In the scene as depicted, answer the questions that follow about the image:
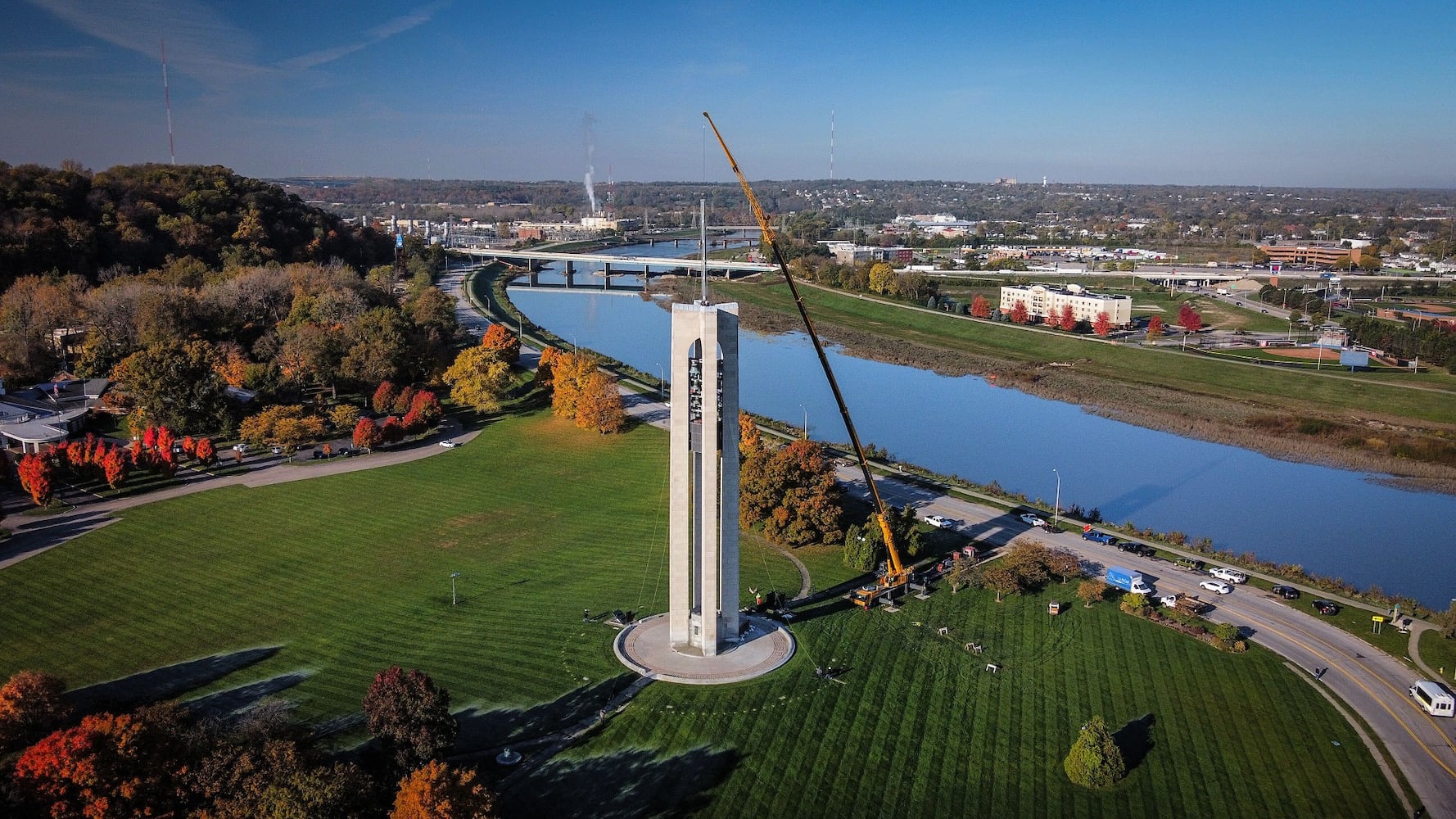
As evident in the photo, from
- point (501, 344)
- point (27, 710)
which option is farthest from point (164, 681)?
point (501, 344)

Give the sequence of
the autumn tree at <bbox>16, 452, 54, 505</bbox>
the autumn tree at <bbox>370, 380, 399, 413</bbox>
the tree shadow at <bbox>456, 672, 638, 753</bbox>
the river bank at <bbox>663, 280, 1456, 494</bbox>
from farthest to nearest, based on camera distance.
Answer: the autumn tree at <bbox>370, 380, 399, 413</bbox>
the river bank at <bbox>663, 280, 1456, 494</bbox>
the autumn tree at <bbox>16, 452, 54, 505</bbox>
the tree shadow at <bbox>456, 672, 638, 753</bbox>

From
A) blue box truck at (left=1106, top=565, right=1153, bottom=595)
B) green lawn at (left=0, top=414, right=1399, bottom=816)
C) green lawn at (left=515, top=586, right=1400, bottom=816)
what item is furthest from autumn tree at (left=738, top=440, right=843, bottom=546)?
blue box truck at (left=1106, top=565, right=1153, bottom=595)

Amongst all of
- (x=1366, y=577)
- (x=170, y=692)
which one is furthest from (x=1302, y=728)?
(x=170, y=692)

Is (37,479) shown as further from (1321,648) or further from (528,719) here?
(1321,648)

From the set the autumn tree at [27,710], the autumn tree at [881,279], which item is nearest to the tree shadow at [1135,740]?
the autumn tree at [27,710]

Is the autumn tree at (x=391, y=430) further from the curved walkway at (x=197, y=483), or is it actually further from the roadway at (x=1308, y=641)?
the roadway at (x=1308, y=641)

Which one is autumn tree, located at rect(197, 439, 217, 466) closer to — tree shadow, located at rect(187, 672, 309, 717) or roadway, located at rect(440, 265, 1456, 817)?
tree shadow, located at rect(187, 672, 309, 717)

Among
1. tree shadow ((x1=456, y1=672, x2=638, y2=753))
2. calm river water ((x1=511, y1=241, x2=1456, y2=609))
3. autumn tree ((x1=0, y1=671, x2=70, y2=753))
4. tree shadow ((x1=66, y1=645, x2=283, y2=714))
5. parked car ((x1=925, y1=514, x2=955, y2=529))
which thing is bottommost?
calm river water ((x1=511, y1=241, x2=1456, y2=609))
